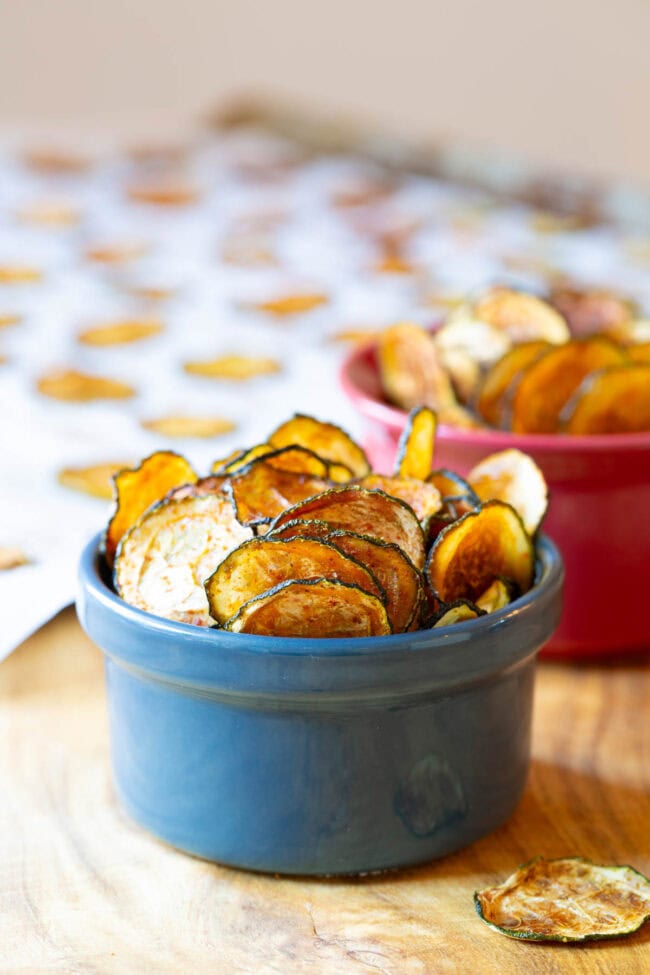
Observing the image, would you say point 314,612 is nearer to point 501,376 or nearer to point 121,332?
point 501,376

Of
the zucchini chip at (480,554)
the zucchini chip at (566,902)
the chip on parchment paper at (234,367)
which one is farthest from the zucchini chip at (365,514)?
the chip on parchment paper at (234,367)

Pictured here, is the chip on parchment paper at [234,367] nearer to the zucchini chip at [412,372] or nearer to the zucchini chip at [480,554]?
the zucchini chip at [412,372]

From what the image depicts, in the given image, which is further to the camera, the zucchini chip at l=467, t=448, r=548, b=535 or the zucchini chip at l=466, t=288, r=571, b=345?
the zucchini chip at l=466, t=288, r=571, b=345

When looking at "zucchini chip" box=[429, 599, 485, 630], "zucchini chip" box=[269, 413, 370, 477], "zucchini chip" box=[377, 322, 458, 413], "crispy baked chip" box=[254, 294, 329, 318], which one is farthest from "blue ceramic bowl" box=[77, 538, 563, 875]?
"crispy baked chip" box=[254, 294, 329, 318]

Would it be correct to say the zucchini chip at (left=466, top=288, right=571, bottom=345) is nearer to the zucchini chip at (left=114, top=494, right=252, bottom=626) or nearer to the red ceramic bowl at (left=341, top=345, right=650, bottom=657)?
the red ceramic bowl at (left=341, top=345, right=650, bottom=657)

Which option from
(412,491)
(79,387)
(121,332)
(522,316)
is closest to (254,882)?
(412,491)

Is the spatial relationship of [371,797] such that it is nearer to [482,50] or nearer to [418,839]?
[418,839]
